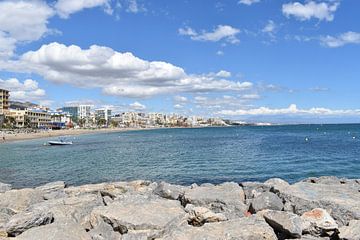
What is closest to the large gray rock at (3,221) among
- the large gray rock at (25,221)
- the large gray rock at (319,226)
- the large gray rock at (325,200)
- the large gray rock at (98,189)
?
the large gray rock at (25,221)

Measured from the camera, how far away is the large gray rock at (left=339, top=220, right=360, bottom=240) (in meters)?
9.83

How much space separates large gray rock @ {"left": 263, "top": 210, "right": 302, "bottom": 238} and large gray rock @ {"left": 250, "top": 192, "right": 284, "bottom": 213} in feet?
6.23

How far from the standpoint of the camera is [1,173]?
124 feet

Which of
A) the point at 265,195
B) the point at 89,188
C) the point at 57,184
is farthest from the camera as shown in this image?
the point at 57,184

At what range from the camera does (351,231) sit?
10086mm

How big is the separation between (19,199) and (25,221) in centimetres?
484

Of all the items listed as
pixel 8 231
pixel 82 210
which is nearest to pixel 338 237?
pixel 82 210

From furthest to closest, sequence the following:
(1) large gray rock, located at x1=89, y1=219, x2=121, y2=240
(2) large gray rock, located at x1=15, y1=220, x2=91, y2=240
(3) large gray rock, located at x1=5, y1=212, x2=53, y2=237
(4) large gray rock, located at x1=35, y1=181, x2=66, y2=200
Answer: (4) large gray rock, located at x1=35, y1=181, x2=66, y2=200, (3) large gray rock, located at x1=5, y1=212, x2=53, y2=237, (1) large gray rock, located at x1=89, y1=219, x2=121, y2=240, (2) large gray rock, located at x1=15, y1=220, x2=91, y2=240

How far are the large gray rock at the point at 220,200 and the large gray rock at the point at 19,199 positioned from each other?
6447 millimetres

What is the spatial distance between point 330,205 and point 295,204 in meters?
1.11

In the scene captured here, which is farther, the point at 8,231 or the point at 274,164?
the point at 274,164

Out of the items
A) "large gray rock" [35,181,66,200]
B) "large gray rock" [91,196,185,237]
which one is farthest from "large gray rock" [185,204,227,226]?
"large gray rock" [35,181,66,200]

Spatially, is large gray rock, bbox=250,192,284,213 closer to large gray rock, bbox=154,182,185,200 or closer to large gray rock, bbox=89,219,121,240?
large gray rock, bbox=154,182,185,200

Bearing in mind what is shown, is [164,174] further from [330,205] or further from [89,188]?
[330,205]
